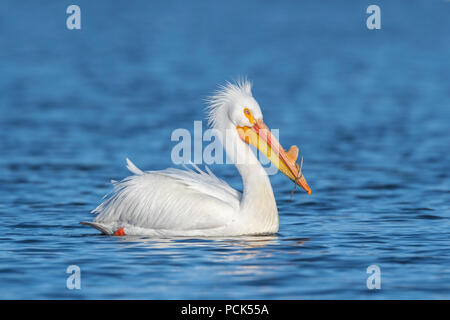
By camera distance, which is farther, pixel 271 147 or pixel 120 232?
pixel 271 147

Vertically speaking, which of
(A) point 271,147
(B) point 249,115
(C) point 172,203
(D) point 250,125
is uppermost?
(B) point 249,115

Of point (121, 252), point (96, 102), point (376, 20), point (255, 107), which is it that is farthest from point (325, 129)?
point (376, 20)

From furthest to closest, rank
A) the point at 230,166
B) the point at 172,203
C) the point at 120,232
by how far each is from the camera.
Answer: the point at 230,166 → the point at 120,232 → the point at 172,203

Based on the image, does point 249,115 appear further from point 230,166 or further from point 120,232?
point 230,166

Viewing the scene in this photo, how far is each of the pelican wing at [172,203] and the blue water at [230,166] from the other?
0.78 ft

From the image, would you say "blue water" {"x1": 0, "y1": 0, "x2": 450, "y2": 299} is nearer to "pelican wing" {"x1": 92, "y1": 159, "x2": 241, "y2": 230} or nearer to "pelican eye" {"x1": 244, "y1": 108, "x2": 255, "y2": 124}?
"pelican wing" {"x1": 92, "y1": 159, "x2": 241, "y2": 230}

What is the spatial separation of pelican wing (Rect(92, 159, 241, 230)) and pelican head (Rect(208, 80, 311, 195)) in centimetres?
56

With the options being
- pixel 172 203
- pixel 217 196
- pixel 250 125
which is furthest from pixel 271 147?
pixel 172 203

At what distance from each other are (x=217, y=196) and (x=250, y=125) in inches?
33.5

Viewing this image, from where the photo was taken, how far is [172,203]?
9562 millimetres

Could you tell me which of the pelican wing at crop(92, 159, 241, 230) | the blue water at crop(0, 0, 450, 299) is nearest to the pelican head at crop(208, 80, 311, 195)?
the pelican wing at crop(92, 159, 241, 230)

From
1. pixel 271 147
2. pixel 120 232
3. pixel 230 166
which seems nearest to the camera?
pixel 120 232

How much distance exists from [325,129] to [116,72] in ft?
42.2

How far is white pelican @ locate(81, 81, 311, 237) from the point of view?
30.9 feet
